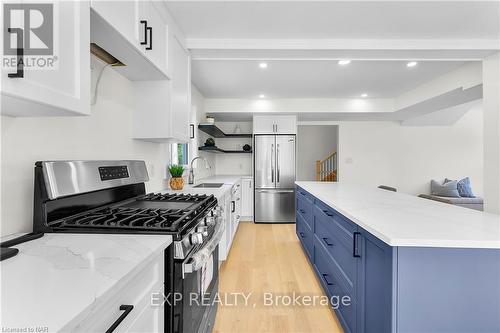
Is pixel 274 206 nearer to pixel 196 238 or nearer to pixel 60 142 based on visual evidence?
pixel 196 238

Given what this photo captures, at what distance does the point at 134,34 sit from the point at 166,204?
40.1 inches

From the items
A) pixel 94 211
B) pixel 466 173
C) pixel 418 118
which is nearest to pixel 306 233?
pixel 94 211

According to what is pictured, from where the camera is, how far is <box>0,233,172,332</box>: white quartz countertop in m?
0.50

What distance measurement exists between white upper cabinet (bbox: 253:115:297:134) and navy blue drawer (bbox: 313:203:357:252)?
288 centimetres

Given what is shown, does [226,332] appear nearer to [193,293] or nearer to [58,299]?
[193,293]

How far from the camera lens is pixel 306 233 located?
3.04 meters

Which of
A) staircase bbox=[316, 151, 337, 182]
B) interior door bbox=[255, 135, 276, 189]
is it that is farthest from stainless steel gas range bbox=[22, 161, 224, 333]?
staircase bbox=[316, 151, 337, 182]

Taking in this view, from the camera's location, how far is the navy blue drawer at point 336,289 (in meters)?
1.54

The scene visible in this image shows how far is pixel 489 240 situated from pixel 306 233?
81.9 inches

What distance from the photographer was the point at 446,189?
5590 millimetres

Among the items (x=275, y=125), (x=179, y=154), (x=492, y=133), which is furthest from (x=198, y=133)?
(x=492, y=133)

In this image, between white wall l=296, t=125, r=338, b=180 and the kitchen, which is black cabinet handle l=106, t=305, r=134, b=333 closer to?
the kitchen

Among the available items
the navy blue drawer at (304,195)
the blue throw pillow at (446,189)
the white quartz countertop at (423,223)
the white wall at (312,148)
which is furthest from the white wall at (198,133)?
the blue throw pillow at (446,189)

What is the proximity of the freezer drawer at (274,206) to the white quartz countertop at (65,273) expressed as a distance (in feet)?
13.6
